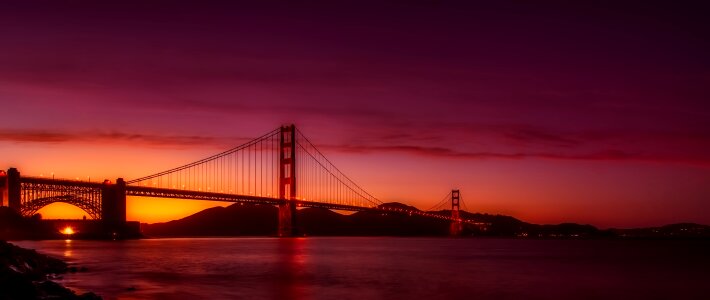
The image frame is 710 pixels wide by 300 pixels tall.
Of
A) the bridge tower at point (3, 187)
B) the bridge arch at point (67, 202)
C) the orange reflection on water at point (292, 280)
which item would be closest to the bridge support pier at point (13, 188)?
the bridge tower at point (3, 187)

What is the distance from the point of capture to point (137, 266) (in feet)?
127

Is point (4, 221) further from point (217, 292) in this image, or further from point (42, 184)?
point (217, 292)

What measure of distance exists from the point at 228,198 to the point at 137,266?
120 ft

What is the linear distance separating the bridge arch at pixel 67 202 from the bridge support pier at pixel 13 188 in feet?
9.71

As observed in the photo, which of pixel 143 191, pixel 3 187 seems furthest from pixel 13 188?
pixel 143 191

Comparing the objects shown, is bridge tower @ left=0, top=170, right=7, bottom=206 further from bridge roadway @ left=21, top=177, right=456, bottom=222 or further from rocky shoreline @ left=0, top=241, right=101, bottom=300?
rocky shoreline @ left=0, top=241, right=101, bottom=300

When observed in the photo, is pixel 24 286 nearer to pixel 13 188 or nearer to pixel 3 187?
pixel 13 188

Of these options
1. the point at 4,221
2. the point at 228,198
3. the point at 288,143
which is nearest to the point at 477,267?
the point at 228,198

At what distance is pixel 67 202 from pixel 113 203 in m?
7.16

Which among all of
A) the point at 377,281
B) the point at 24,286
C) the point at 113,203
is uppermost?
the point at 113,203

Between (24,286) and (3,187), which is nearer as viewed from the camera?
(24,286)

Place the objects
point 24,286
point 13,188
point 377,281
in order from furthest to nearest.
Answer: point 13,188 < point 377,281 < point 24,286

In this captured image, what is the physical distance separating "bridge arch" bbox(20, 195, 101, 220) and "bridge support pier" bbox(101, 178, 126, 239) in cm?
234

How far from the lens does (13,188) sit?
6875 cm
